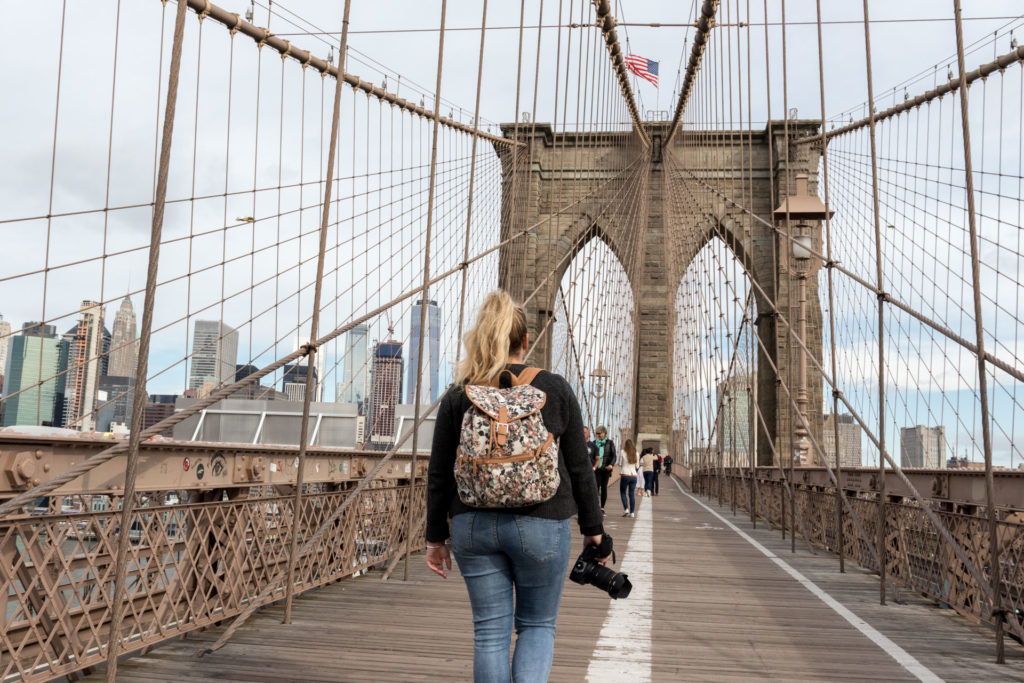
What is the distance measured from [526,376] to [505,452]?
0.77 feet

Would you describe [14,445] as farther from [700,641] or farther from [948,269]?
[948,269]

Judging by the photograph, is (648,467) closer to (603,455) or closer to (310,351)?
(603,455)

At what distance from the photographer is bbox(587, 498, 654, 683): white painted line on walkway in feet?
10.1

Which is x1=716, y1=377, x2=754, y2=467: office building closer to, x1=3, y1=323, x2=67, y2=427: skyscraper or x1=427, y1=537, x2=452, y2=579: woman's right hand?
x1=3, y1=323, x2=67, y2=427: skyscraper

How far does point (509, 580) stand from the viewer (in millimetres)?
2055

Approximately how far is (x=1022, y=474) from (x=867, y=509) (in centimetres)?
109

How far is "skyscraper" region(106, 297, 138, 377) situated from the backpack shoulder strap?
16.9 ft

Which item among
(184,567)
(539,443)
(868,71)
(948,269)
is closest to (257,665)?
(184,567)

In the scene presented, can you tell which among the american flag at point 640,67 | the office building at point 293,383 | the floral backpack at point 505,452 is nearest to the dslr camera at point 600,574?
the floral backpack at point 505,452

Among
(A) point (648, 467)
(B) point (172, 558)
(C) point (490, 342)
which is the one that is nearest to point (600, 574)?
(C) point (490, 342)

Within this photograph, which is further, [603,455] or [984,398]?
[603,455]

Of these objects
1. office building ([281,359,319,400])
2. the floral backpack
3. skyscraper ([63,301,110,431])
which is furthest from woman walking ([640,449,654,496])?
the floral backpack

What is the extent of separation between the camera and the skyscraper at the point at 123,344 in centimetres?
734

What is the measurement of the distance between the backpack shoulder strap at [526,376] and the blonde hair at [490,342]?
0.05 m
